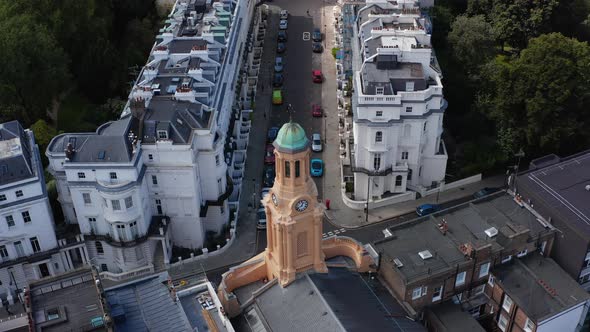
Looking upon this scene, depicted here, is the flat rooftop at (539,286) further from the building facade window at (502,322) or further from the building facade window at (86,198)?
the building facade window at (86,198)

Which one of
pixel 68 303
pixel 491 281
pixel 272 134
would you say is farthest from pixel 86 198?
pixel 491 281

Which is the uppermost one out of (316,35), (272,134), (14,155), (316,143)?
(14,155)

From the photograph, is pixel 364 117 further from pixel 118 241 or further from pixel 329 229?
pixel 118 241

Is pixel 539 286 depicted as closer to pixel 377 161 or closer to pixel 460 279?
pixel 460 279

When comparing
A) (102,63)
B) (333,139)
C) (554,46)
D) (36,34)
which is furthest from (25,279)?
(554,46)

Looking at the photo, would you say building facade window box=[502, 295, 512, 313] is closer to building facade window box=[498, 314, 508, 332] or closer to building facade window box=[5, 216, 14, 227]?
building facade window box=[498, 314, 508, 332]

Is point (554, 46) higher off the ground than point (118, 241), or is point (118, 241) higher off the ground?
point (554, 46)
